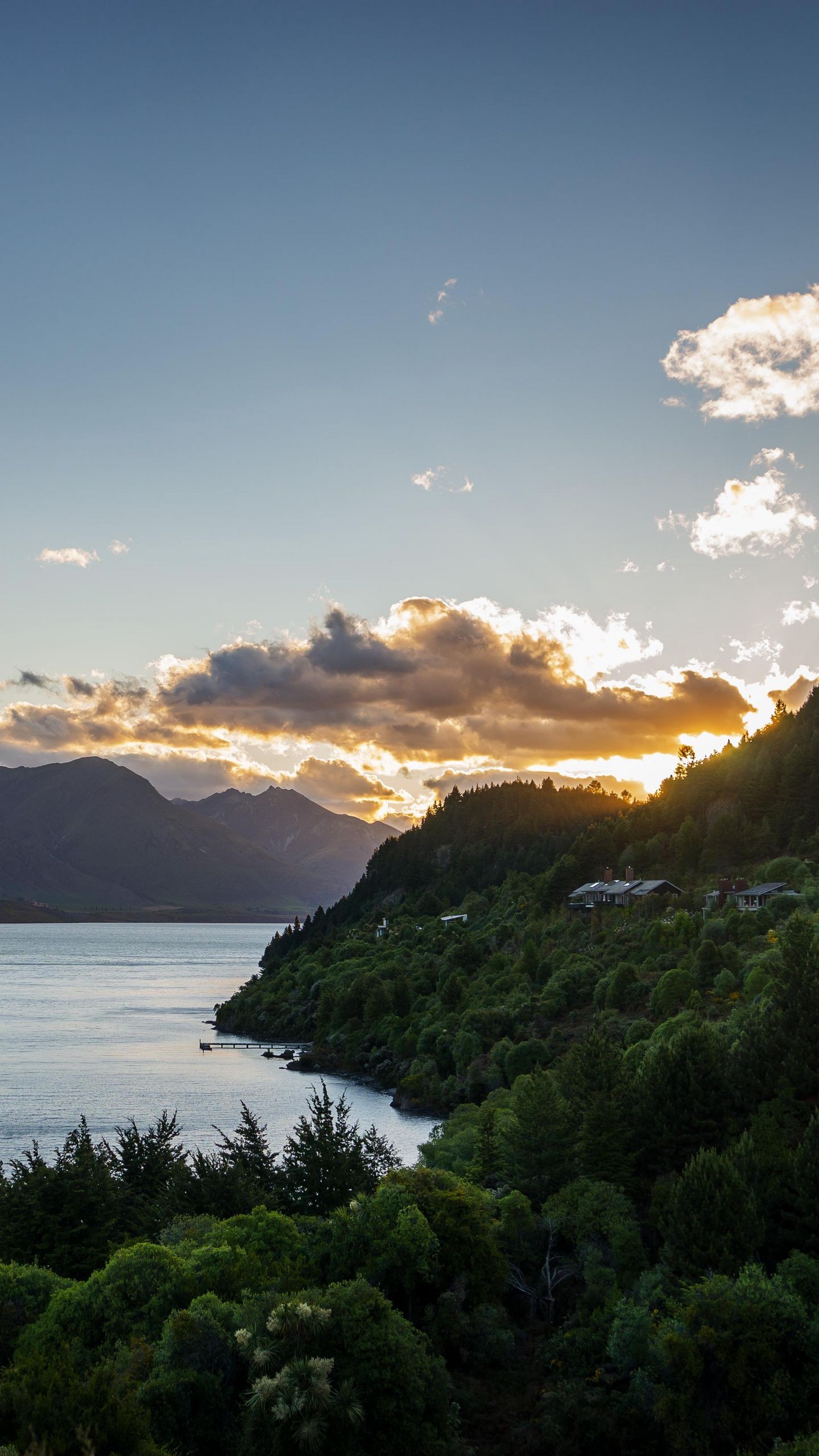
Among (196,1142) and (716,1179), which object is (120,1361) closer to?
(716,1179)

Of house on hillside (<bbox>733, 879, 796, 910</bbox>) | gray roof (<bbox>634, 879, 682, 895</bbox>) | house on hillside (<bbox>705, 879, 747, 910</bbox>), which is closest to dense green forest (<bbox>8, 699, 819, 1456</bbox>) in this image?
house on hillside (<bbox>733, 879, 796, 910</bbox>)

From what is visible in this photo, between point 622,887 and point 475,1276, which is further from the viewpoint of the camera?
point 622,887

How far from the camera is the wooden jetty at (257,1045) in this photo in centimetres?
14536

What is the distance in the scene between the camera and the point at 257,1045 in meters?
152

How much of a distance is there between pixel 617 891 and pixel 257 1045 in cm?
5810

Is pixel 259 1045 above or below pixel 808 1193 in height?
below

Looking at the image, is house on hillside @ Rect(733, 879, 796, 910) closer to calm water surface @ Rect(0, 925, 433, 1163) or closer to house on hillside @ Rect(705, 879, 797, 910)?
house on hillside @ Rect(705, 879, 797, 910)

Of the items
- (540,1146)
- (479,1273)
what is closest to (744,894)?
(540,1146)

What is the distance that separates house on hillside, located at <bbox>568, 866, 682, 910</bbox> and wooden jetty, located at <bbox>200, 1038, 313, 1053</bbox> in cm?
4416

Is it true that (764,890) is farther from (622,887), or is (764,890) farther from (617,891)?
(617,891)

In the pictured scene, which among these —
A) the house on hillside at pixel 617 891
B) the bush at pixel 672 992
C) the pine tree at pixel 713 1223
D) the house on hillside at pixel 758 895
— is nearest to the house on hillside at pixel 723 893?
the house on hillside at pixel 758 895

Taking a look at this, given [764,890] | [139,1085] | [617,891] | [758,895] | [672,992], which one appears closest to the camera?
[672,992]

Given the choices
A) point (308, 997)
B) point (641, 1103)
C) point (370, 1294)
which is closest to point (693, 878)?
point (308, 997)

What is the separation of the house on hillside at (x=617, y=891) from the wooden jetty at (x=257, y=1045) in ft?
145
